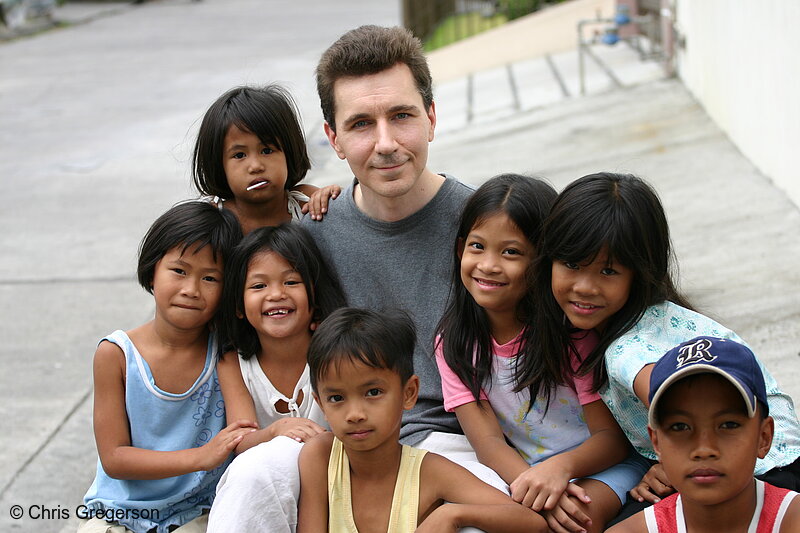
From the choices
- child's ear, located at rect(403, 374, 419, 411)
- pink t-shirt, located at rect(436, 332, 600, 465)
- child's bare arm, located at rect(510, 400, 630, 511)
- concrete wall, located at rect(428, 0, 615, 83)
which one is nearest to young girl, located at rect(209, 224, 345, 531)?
child's ear, located at rect(403, 374, 419, 411)

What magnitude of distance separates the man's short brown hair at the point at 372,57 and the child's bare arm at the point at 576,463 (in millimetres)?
1171

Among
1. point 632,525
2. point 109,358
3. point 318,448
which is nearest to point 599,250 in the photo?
point 632,525

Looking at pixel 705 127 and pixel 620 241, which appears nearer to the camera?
pixel 620 241

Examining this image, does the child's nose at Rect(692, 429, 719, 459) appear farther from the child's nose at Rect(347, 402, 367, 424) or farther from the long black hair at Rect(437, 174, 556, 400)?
the child's nose at Rect(347, 402, 367, 424)

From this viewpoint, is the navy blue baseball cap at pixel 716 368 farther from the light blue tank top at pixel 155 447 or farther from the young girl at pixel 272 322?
the light blue tank top at pixel 155 447

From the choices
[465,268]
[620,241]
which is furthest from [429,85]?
[620,241]

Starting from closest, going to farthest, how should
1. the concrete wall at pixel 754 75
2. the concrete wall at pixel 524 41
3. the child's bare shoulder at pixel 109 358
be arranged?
1. the child's bare shoulder at pixel 109 358
2. the concrete wall at pixel 754 75
3. the concrete wall at pixel 524 41

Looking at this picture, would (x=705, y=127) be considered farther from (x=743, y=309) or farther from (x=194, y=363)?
(x=194, y=363)

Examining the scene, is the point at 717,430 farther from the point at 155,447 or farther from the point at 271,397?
the point at 155,447

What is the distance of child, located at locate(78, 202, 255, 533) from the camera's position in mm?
2865

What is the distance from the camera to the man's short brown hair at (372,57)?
300cm

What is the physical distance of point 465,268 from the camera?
273cm

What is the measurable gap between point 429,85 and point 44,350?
328 cm

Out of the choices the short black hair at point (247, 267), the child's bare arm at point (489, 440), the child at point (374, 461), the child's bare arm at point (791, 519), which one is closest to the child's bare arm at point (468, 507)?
the child at point (374, 461)
